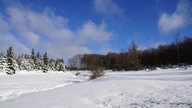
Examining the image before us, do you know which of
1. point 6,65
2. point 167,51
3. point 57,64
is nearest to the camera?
point 6,65

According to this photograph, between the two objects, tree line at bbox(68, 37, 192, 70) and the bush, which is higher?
tree line at bbox(68, 37, 192, 70)

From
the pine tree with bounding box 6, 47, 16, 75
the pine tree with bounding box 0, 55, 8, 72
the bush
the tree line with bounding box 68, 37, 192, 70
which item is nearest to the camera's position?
the bush

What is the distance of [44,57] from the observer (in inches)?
2837

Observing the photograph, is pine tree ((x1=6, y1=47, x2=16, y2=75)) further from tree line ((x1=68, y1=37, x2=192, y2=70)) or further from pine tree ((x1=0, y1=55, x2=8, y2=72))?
tree line ((x1=68, y1=37, x2=192, y2=70))

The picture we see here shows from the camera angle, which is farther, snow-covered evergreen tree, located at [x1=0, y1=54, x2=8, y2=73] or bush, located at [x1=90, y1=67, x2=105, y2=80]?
snow-covered evergreen tree, located at [x1=0, y1=54, x2=8, y2=73]

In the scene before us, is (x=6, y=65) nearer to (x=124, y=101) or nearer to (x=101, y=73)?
(x=101, y=73)

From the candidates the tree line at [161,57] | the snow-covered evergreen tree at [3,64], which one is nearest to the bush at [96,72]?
the tree line at [161,57]

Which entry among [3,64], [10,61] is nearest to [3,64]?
[3,64]

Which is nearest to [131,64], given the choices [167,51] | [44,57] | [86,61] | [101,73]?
[167,51]

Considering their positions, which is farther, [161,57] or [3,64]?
[161,57]

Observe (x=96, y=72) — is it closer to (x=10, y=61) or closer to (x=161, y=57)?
(x=10, y=61)

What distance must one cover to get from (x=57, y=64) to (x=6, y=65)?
44786mm

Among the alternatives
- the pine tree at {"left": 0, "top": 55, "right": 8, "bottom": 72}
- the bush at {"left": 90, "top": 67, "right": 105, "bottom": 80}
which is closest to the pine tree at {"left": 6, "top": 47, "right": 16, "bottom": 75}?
the pine tree at {"left": 0, "top": 55, "right": 8, "bottom": 72}

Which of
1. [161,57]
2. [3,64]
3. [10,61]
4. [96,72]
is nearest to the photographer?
[96,72]
